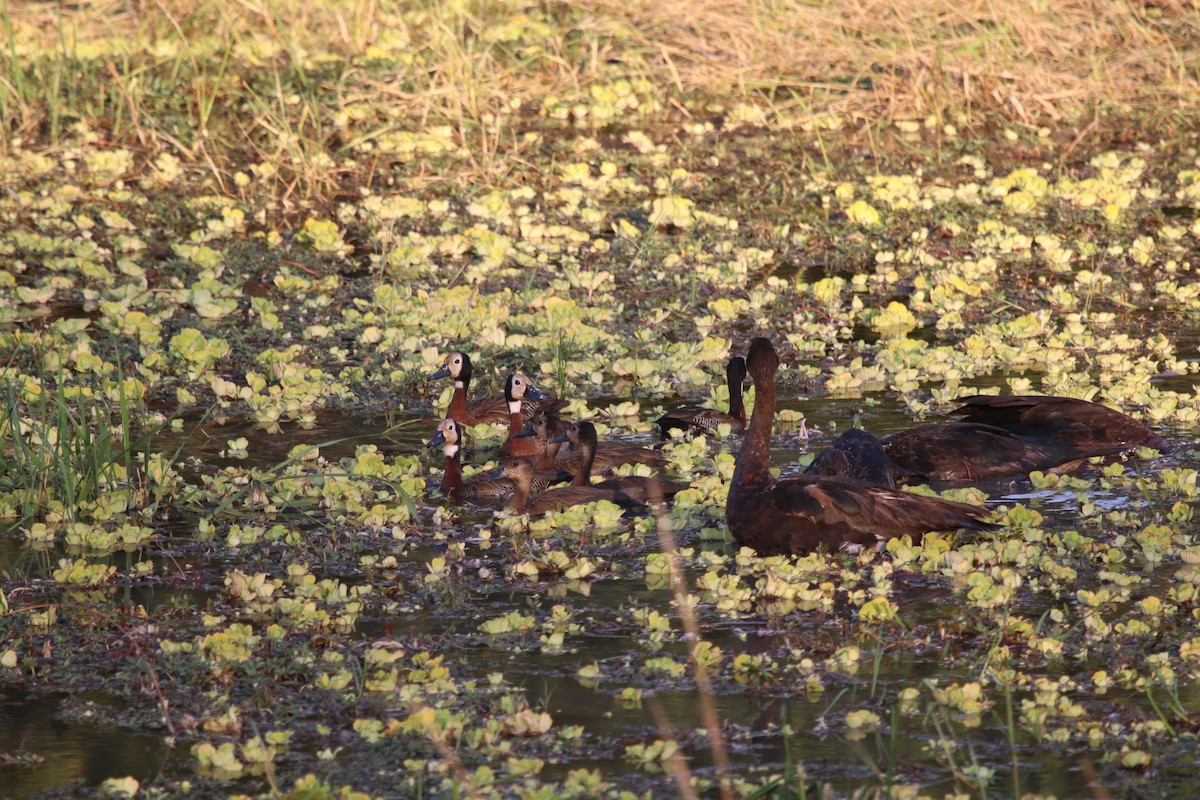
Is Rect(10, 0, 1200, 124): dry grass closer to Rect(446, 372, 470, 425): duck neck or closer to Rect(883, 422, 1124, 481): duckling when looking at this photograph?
Rect(446, 372, 470, 425): duck neck

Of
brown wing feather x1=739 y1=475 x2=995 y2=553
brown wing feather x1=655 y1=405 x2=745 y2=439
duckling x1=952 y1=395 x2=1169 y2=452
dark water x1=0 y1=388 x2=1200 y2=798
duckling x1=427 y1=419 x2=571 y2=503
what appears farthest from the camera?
brown wing feather x1=655 y1=405 x2=745 y2=439

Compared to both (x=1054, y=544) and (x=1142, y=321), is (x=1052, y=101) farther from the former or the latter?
(x=1054, y=544)

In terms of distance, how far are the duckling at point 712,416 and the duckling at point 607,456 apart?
381mm

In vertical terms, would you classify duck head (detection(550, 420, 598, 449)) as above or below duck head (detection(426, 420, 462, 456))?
above

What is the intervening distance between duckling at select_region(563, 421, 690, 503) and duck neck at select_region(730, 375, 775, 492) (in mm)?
596

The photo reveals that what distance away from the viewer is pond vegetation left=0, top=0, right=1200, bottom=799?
5422 mm

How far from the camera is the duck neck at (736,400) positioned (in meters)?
9.11

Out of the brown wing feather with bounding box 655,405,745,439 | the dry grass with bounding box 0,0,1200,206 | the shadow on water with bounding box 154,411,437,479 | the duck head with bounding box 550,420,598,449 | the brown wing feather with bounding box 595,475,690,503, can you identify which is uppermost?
the dry grass with bounding box 0,0,1200,206

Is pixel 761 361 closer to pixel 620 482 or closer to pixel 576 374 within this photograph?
pixel 620 482

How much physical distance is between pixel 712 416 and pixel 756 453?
60.3 inches

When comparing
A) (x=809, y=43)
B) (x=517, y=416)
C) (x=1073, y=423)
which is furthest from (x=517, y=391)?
(x=809, y=43)

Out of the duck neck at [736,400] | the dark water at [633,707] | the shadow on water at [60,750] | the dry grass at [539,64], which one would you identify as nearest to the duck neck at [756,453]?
the dark water at [633,707]

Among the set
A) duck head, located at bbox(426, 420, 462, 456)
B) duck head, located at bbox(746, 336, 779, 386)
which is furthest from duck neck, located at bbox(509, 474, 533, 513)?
duck head, located at bbox(746, 336, 779, 386)

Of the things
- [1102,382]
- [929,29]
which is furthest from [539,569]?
[929,29]
